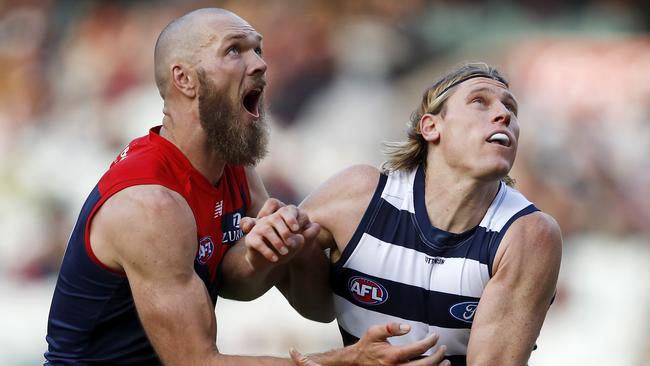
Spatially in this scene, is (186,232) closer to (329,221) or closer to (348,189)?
(329,221)

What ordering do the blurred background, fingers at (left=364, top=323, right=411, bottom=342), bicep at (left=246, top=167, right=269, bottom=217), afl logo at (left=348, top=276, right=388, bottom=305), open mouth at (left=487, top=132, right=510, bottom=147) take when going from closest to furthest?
fingers at (left=364, top=323, right=411, bottom=342) < open mouth at (left=487, top=132, right=510, bottom=147) < afl logo at (left=348, top=276, right=388, bottom=305) < bicep at (left=246, top=167, right=269, bottom=217) < the blurred background

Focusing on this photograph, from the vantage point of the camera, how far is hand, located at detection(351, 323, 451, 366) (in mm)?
4234

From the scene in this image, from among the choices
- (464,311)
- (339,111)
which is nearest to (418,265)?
(464,311)

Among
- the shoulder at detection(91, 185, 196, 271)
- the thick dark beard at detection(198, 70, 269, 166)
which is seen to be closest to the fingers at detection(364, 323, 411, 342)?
the shoulder at detection(91, 185, 196, 271)

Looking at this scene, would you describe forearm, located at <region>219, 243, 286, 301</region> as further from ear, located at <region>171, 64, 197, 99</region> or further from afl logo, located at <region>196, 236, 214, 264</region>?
ear, located at <region>171, 64, 197, 99</region>

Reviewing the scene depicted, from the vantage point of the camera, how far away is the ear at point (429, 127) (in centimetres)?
474

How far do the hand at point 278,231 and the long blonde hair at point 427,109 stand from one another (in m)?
0.66

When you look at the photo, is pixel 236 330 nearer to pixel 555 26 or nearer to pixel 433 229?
pixel 555 26

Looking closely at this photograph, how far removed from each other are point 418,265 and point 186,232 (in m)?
0.97

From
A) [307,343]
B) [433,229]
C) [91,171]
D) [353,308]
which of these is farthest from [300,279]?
[91,171]

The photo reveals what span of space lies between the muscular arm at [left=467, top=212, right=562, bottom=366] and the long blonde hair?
0.59 metres

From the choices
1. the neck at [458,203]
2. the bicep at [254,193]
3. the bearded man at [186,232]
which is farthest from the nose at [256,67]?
the neck at [458,203]

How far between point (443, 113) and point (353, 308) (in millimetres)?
903

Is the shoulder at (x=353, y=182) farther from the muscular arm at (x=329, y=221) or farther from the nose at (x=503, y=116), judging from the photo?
the nose at (x=503, y=116)
